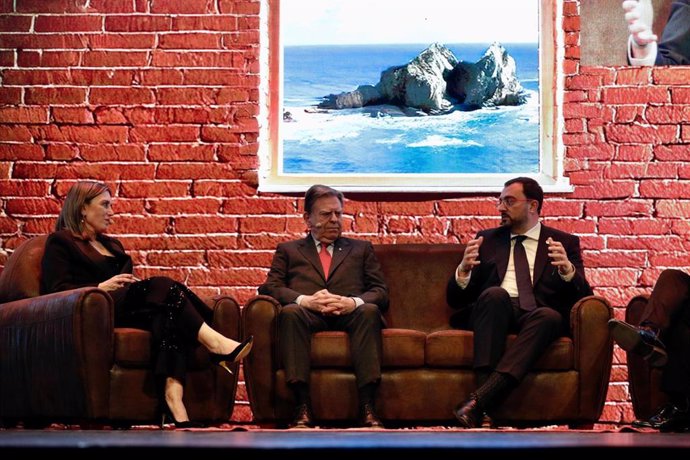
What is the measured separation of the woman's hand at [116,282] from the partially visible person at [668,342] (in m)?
2.08

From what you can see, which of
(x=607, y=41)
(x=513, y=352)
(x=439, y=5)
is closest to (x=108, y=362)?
(x=513, y=352)

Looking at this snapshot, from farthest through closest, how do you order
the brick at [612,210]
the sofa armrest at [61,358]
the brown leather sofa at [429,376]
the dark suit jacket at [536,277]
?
1. the brick at [612,210]
2. the dark suit jacket at [536,277]
3. the brown leather sofa at [429,376]
4. the sofa armrest at [61,358]

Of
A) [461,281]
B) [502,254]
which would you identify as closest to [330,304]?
[461,281]

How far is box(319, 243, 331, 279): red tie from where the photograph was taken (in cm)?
462

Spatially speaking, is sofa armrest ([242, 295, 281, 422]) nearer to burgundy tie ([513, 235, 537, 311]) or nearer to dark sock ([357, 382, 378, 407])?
dark sock ([357, 382, 378, 407])

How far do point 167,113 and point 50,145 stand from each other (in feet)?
2.12

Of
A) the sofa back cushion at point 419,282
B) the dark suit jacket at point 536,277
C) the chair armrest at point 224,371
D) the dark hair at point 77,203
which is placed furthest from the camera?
the sofa back cushion at point 419,282

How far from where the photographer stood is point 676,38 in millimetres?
5180

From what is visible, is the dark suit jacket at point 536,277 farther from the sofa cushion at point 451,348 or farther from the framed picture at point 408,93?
the framed picture at point 408,93

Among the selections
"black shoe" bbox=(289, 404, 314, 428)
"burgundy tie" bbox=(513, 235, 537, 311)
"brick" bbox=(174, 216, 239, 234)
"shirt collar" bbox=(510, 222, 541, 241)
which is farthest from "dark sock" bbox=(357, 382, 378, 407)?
"brick" bbox=(174, 216, 239, 234)

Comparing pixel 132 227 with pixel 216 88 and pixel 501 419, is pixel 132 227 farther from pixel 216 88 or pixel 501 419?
pixel 501 419

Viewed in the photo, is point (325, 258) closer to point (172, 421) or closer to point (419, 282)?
point (419, 282)

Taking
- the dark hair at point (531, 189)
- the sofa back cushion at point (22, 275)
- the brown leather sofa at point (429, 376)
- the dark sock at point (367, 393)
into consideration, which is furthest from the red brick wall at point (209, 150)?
the dark sock at point (367, 393)

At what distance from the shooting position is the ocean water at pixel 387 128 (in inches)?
208
